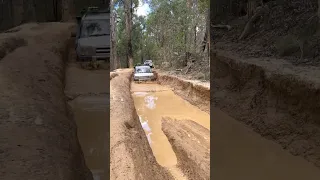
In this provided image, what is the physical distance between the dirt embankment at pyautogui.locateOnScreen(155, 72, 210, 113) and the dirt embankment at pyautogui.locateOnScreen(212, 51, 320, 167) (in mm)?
1910

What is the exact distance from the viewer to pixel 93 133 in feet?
9.00

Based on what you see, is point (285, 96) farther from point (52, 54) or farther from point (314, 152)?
point (52, 54)

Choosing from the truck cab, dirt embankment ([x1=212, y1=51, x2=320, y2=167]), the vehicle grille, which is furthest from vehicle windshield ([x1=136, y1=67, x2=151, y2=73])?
the vehicle grille

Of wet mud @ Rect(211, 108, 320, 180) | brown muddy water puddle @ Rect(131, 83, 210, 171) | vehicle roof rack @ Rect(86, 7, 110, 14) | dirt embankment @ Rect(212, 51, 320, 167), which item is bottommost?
brown muddy water puddle @ Rect(131, 83, 210, 171)

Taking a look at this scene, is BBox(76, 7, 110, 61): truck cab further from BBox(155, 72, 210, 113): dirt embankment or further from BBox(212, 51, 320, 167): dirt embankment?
BBox(155, 72, 210, 113): dirt embankment

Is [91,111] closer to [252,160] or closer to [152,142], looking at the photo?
[252,160]

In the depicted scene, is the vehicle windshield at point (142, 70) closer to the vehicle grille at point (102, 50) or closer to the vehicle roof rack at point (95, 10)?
the vehicle roof rack at point (95, 10)

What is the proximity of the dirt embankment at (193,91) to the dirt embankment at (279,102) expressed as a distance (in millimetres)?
1910

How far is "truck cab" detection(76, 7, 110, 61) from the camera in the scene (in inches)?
127

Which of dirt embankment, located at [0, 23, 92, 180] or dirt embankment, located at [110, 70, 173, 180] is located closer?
dirt embankment, located at [0, 23, 92, 180]

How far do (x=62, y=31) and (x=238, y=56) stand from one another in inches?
335

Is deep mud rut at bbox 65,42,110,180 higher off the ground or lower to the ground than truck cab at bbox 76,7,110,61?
lower

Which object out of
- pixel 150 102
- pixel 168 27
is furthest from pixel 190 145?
pixel 168 27

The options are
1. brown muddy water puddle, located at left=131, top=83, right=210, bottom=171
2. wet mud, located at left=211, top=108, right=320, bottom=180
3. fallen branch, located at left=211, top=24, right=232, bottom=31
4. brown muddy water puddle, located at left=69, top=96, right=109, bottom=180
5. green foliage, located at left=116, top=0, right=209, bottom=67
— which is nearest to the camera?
brown muddy water puddle, located at left=69, top=96, right=109, bottom=180
